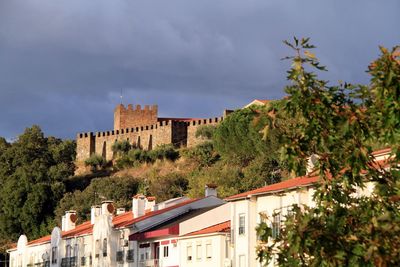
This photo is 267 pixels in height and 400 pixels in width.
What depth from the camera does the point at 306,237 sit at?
20.1 meters

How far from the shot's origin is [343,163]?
2153cm

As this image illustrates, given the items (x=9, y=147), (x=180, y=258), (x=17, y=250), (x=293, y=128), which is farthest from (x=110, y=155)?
(x=293, y=128)

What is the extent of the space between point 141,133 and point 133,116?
13.7m

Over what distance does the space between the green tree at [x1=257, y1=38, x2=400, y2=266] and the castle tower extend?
159 m

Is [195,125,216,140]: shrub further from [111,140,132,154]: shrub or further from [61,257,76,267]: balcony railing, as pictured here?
[61,257,76,267]: balcony railing

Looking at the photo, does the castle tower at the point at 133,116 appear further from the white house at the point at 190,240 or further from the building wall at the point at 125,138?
the white house at the point at 190,240

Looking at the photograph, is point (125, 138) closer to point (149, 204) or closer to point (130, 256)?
point (149, 204)

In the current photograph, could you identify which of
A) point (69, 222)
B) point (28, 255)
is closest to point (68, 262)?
point (69, 222)

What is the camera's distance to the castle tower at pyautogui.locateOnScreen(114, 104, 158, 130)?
181 meters

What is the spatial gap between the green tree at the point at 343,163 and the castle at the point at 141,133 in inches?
5026

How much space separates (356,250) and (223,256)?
43024 millimetres

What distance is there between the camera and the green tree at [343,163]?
64.5 feet

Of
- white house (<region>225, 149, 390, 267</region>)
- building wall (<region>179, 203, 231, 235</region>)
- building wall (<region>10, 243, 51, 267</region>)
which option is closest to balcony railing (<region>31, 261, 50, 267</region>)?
building wall (<region>10, 243, 51, 267</region>)

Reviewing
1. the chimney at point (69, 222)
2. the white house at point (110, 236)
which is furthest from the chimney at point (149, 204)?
the chimney at point (69, 222)
